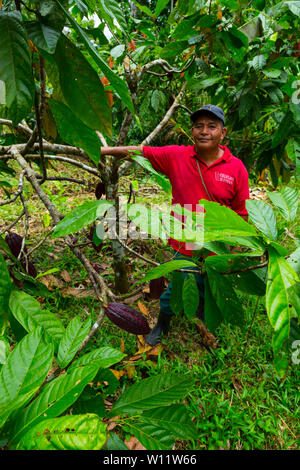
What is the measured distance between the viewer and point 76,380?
12.9 inches

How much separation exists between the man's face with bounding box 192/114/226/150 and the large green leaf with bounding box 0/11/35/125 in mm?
1068

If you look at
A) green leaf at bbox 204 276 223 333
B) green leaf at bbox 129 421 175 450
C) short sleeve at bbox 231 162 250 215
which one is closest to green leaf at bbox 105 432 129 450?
green leaf at bbox 129 421 175 450

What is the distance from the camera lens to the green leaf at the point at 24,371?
0.32m

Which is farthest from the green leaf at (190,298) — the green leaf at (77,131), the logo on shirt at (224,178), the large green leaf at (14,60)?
the logo on shirt at (224,178)

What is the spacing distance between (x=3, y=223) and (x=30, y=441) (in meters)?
2.24

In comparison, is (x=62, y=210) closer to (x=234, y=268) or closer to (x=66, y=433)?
(x=234, y=268)

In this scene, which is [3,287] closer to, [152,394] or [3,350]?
[3,350]

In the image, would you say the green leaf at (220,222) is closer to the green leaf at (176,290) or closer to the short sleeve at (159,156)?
the green leaf at (176,290)

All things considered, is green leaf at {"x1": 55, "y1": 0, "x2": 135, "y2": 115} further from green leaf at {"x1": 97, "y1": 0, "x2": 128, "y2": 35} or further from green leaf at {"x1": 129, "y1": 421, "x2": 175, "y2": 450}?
green leaf at {"x1": 129, "y1": 421, "x2": 175, "y2": 450}

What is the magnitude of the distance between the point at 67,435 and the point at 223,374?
4.11 ft

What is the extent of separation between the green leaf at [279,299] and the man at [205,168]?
90cm

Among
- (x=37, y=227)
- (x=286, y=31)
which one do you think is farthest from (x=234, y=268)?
(x=37, y=227)

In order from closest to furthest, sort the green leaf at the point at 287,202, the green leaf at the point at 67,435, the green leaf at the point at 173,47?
the green leaf at the point at 67,435, the green leaf at the point at 287,202, the green leaf at the point at 173,47

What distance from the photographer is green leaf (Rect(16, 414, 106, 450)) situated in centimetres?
25
